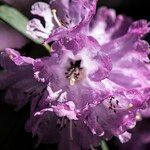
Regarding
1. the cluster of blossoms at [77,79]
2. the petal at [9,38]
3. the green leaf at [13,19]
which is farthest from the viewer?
the petal at [9,38]

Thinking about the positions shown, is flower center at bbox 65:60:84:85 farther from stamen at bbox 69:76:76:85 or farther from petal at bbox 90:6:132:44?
petal at bbox 90:6:132:44

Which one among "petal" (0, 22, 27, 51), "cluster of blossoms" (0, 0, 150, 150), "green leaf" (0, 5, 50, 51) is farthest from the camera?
"petal" (0, 22, 27, 51)

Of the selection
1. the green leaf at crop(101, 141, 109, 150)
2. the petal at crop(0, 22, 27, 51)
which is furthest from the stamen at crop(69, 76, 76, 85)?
the petal at crop(0, 22, 27, 51)

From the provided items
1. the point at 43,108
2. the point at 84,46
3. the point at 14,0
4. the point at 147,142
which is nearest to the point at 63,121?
the point at 43,108

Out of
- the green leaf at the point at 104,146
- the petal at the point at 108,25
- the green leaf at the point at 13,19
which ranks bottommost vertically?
the green leaf at the point at 104,146

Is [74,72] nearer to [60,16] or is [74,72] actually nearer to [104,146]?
[60,16]

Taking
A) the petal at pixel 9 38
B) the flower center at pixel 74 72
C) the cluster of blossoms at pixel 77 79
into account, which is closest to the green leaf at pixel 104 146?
the cluster of blossoms at pixel 77 79

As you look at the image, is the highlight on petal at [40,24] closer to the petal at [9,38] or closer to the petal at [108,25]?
the petal at [108,25]
